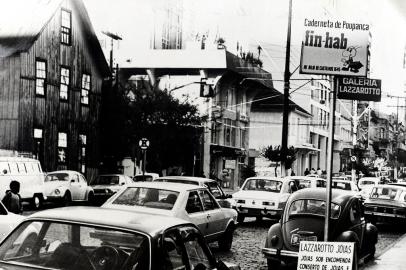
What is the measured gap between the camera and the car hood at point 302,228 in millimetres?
9938

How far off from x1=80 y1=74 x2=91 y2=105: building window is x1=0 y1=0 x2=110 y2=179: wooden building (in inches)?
1.7

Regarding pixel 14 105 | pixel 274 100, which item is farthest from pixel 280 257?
pixel 274 100

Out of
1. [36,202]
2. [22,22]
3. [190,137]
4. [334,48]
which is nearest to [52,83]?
[22,22]

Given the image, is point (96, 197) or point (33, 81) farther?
point (33, 81)

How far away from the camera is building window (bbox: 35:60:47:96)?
1026 inches

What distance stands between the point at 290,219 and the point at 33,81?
690 inches

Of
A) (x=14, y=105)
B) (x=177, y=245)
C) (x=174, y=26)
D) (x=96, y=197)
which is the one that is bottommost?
(x=96, y=197)

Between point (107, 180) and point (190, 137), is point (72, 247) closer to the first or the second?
point (107, 180)

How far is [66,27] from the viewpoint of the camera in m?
27.7

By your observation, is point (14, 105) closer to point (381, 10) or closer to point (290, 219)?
point (290, 219)

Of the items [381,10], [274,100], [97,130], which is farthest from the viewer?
[274,100]

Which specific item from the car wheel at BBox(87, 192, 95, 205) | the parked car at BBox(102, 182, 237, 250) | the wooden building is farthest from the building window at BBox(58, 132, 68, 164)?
the parked car at BBox(102, 182, 237, 250)

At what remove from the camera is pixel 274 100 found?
4906cm

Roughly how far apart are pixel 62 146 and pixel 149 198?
18050 mm
